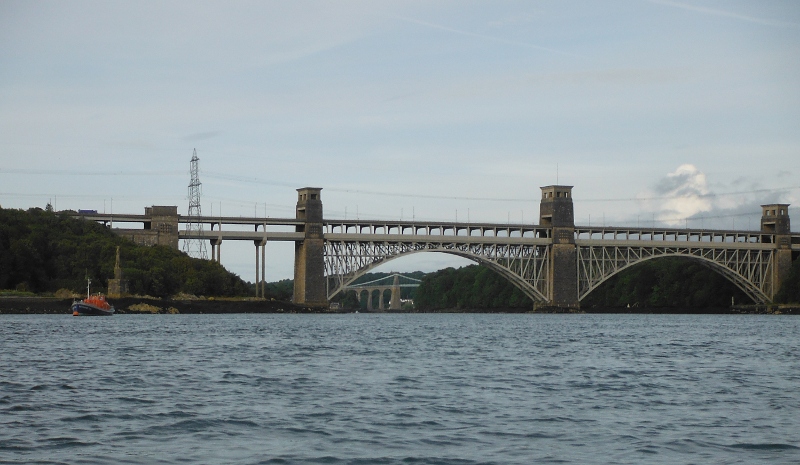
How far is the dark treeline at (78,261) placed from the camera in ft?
355

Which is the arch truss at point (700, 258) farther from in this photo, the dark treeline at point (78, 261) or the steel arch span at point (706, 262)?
the dark treeline at point (78, 261)

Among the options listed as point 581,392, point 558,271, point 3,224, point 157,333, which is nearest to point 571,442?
point 581,392

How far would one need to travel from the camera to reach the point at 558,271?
141500 mm

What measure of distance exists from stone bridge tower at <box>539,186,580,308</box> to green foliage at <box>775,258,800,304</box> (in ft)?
95.2

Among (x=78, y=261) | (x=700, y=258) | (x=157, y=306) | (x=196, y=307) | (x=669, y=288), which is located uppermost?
(x=700, y=258)

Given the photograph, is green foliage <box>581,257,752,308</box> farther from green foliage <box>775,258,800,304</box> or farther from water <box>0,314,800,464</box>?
water <box>0,314,800,464</box>

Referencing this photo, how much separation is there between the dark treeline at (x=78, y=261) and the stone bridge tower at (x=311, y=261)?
10677mm

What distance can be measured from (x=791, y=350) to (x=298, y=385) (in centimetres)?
2937

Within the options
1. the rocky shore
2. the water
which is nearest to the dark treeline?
the rocky shore

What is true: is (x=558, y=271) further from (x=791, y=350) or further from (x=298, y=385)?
(x=298, y=385)

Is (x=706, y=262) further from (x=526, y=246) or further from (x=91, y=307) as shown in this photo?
(x=91, y=307)

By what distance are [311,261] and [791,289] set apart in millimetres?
67180

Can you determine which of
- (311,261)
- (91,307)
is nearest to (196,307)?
(311,261)

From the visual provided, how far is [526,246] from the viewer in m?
141
